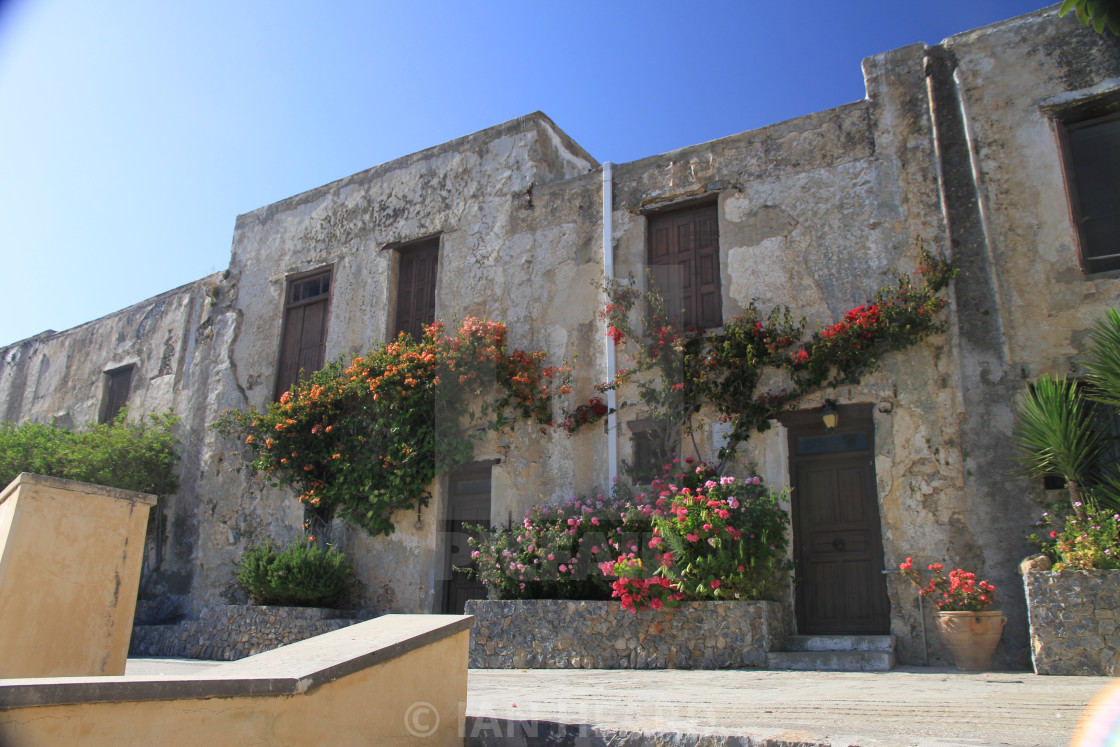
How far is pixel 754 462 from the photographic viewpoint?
796 centimetres

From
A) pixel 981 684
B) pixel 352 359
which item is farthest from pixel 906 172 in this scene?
pixel 352 359

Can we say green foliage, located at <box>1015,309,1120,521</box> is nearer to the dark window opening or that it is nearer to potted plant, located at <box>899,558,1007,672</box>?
potted plant, located at <box>899,558,1007,672</box>

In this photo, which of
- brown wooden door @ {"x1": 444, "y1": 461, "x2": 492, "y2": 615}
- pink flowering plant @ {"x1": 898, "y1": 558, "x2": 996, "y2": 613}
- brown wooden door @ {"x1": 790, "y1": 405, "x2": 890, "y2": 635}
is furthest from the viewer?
brown wooden door @ {"x1": 444, "y1": 461, "x2": 492, "y2": 615}

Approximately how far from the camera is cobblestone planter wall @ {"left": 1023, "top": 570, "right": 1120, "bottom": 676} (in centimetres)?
536

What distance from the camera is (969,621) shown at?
6.04m

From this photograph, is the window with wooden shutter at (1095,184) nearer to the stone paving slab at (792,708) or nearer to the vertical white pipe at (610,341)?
the stone paving slab at (792,708)

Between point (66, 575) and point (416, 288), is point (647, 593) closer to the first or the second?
point (66, 575)

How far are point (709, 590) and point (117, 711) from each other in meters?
5.03

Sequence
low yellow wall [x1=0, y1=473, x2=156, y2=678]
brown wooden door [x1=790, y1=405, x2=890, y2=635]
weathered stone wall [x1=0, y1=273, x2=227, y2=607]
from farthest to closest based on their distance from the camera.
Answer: weathered stone wall [x1=0, y1=273, x2=227, y2=607] → brown wooden door [x1=790, y1=405, x2=890, y2=635] → low yellow wall [x1=0, y1=473, x2=156, y2=678]

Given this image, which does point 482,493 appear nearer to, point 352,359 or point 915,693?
point 352,359

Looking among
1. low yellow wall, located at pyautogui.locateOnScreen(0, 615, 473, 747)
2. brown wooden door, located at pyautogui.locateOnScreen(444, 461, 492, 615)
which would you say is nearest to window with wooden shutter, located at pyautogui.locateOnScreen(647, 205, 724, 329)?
brown wooden door, located at pyautogui.locateOnScreen(444, 461, 492, 615)

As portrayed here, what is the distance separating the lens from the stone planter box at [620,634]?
6.55 meters

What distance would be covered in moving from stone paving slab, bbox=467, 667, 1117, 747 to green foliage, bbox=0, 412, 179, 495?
829 cm

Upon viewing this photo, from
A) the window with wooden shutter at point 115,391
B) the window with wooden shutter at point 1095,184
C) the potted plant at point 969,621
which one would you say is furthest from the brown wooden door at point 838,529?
the window with wooden shutter at point 115,391
